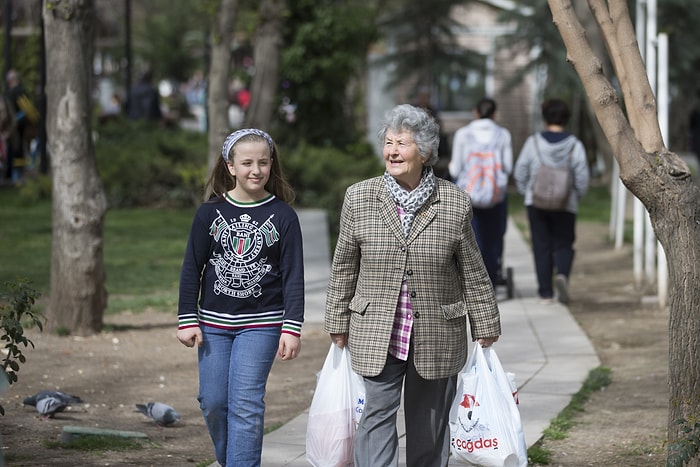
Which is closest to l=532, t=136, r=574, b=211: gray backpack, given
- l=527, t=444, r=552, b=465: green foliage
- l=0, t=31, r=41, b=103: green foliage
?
l=527, t=444, r=552, b=465: green foliage

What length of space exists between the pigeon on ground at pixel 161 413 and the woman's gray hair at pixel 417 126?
2.46 m

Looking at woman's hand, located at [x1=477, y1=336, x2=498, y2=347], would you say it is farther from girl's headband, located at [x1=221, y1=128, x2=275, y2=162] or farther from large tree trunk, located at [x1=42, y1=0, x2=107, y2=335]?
large tree trunk, located at [x1=42, y1=0, x2=107, y2=335]

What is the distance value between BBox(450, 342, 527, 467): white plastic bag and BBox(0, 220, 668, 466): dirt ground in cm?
118

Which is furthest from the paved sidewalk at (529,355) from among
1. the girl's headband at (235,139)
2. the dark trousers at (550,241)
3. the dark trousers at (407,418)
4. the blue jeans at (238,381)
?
the girl's headband at (235,139)

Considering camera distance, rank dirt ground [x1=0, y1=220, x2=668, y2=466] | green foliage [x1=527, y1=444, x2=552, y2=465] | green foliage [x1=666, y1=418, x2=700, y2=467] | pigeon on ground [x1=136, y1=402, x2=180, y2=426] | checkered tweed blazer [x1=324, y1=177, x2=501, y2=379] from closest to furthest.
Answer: green foliage [x1=666, y1=418, x2=700, y2=467]
checkered tweed blazer [x1=324, y1=177, x2=501, y2=379]
green foliage [x1=527, y1=444, x2=552, y2=465]
dirt ground [x1=0, y1=220, x2=668, y2=466]
pigeon on ground [x1=136, y1=402, x2=180, y2=426]

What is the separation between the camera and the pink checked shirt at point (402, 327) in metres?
4.62

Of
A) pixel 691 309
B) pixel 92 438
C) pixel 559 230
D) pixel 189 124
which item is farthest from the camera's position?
pixel 189 124

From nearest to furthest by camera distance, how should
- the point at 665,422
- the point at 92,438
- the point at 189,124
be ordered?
the point at 92,438 < the point at 665,422 < the point at 189,124

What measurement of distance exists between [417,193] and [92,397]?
326cm

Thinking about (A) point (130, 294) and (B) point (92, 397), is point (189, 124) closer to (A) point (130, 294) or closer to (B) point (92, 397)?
(A) point (130, 294)

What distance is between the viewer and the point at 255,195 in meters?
4.86

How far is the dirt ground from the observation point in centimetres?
591

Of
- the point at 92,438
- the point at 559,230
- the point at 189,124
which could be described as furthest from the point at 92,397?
the point at 189,124

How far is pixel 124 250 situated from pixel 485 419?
31.9 ft
